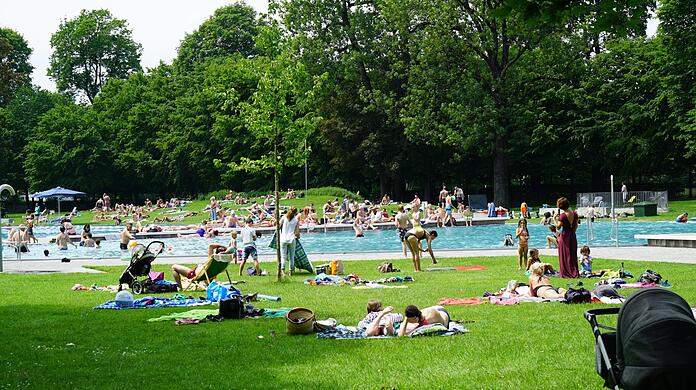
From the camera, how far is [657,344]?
5.27m

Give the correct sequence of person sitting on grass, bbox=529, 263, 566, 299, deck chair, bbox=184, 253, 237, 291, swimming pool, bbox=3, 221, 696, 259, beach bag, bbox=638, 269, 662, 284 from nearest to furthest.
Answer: person sitting on grass, bbox=529, 263, 566, 299 → beach bag, bbox=638, 269, 662, 284 → deck chair, bbox=184, 253, 237, 291 → swimming pool, bbox=3, 221, 696, 259

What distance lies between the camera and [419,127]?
5322 centimetres

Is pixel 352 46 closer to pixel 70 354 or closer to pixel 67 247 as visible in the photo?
pixel 67 247

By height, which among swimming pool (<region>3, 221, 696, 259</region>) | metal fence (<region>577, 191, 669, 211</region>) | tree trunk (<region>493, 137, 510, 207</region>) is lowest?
swimming pool (<region>3, 221, 696, 259</region>)

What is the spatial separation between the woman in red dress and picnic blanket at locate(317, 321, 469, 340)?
748 centimetres

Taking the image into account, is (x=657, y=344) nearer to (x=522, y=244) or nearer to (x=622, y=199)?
(x=522, y=244)

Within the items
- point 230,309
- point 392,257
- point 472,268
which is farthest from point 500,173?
point 230,309

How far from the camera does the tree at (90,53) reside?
87938 millimetres

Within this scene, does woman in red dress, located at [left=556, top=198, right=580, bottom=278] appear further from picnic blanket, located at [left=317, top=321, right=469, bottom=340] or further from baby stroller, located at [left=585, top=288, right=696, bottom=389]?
baby stroller, located at [left=585, top=288, right=696, bottom=389]

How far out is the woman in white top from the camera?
20500 mm

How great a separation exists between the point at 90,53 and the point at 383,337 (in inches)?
3281

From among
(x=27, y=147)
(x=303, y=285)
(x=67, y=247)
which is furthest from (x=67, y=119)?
(x=303, y=285)

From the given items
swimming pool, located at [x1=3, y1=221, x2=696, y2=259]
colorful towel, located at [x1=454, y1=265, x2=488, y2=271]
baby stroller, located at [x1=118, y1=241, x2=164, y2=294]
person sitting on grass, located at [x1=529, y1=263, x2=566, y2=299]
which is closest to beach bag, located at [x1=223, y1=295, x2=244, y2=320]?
person sitting on grass, located at [x1=529, y1=263, x2=566, y2=299]

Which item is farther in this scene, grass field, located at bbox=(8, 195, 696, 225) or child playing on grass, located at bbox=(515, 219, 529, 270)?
grass field, located at bbox=(8, 195, 696, 225)
